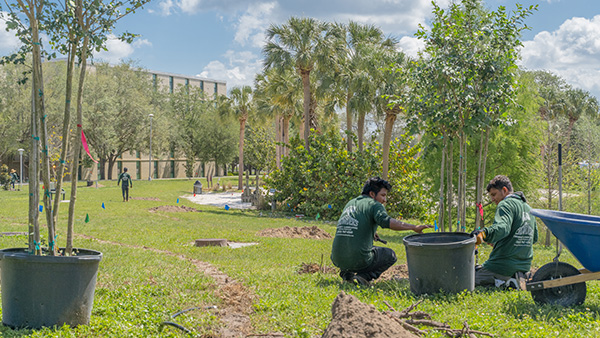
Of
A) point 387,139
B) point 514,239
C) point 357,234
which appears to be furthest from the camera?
point 387,139

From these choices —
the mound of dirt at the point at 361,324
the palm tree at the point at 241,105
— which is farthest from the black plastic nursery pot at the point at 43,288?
the palm tree at the point at 241,105

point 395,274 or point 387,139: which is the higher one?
point 387,139

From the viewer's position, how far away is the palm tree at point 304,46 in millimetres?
26703

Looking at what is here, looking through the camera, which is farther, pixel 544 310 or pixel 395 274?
pixel 395 274

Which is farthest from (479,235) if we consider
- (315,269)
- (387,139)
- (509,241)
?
(387,139)

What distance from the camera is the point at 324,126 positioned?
50.0 metres

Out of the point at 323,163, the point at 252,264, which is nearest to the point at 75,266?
the point at 252,264

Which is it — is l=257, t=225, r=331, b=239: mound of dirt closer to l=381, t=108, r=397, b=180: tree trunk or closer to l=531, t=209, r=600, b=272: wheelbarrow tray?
l=381, t=108, r=397, b=180: tree trunk

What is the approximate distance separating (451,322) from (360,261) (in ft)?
5.83

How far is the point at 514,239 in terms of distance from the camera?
6527 mm

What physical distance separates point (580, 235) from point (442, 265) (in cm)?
144

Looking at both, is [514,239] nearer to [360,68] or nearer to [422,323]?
[422,323]

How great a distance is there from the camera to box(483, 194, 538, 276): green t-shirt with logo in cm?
632

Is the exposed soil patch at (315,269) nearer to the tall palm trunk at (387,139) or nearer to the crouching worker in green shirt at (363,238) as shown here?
the crouching worker in green shirt at (363,238)
